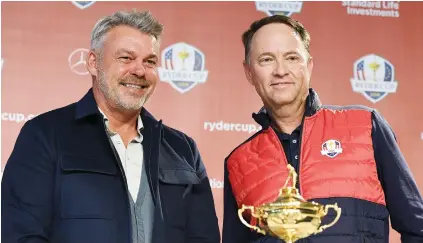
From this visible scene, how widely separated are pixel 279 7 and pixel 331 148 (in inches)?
73.5

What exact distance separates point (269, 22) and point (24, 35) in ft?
5.80

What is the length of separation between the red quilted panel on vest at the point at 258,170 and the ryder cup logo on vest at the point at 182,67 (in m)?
1.42

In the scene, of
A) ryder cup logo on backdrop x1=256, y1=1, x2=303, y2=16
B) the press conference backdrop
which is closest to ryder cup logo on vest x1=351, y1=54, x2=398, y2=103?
the press conference backdrop

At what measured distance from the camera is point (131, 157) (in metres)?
1.78

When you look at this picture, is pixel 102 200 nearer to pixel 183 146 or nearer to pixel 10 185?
pixel 10 185

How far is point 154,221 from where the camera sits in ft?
5.57

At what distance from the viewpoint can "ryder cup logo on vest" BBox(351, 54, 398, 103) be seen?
3475 millimetres

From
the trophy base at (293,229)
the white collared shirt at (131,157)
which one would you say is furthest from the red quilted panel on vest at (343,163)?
the white collared shirt at (131,157)

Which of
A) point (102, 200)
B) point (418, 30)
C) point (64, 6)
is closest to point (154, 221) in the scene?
point (102, 200)

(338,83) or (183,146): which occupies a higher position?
(338,83)

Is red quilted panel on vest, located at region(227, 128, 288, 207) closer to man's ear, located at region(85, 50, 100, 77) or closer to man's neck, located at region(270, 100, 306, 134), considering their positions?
man's neck, located at region(270, 100, 306, 134)

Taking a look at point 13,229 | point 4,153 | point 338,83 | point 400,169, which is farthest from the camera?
point 338,83

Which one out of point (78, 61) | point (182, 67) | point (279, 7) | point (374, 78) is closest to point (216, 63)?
point (182, 67)

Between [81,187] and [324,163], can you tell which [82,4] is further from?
[324,163]
